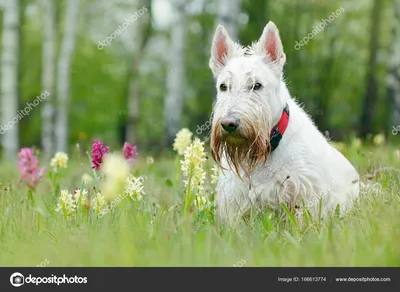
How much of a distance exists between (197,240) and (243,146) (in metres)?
1.26

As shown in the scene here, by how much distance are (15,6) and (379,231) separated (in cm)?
1381

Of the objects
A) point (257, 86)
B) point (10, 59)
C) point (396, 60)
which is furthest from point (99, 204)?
point (10, 59)

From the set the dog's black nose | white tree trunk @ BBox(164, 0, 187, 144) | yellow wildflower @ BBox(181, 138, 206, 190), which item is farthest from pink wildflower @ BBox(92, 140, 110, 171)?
white tree trunk @ BBox(164, 0, 187, 144)

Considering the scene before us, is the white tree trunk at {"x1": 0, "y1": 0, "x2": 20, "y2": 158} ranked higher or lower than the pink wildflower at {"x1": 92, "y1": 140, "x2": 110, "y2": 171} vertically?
higher

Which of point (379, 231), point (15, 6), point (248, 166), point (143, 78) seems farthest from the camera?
point (143, 78)

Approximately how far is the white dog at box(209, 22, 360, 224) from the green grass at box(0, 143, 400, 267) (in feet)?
0.90

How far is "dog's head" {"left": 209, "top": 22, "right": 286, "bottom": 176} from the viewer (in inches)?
177

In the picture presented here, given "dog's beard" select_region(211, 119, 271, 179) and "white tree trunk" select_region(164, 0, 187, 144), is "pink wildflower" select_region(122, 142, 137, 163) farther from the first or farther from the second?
"white tree trunk" select_region(164, 0, 187, 144)

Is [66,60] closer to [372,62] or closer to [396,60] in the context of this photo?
[396,60]

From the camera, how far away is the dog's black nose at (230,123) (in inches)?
173
